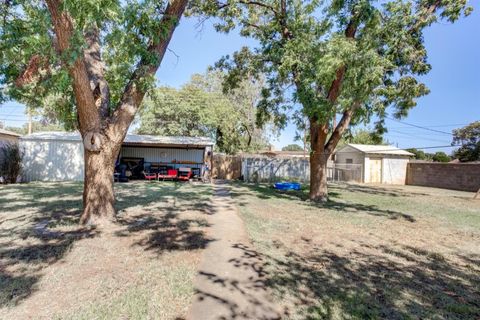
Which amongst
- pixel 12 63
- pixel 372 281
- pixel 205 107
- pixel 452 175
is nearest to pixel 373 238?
pixel 372 281

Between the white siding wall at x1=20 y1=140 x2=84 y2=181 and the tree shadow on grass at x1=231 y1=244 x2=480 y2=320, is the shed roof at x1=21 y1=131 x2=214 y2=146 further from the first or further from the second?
the tree shadow on grass at x1=231 y1=244 x2=480 y2=320

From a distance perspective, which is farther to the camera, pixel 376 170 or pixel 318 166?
pixel 376 170

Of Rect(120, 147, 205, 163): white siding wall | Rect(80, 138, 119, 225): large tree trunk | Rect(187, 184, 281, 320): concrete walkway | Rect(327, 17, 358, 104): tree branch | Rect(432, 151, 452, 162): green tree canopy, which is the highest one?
Rect(327, 17, 358, 104): tree branch

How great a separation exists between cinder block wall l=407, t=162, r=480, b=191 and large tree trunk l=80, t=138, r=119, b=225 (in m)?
18.9

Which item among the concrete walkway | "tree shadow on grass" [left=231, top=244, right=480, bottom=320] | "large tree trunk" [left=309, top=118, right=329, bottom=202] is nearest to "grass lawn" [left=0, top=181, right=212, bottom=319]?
the concrete walkway

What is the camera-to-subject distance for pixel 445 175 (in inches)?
687

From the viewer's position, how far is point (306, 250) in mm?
4559

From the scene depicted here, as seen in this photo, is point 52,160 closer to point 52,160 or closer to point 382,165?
point 52,160

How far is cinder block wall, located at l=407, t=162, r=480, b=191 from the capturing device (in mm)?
15766

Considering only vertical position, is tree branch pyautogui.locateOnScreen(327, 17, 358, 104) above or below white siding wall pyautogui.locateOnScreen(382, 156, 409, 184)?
above

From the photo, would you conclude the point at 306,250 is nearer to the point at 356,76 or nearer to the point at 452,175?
the point at 356,76

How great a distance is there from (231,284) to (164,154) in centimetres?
1654

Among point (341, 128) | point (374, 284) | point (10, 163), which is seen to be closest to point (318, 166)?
point (341, 128)

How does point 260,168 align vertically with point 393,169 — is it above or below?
below
